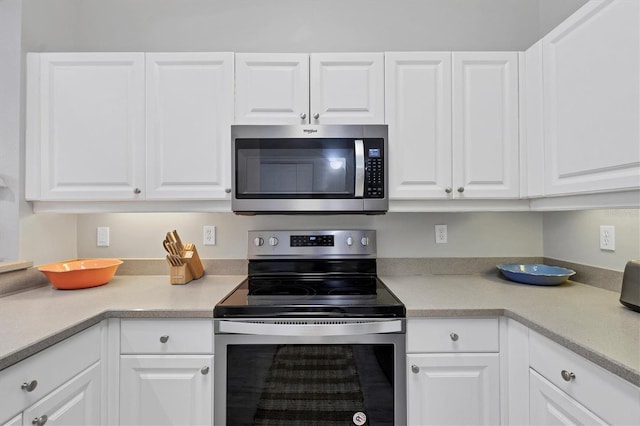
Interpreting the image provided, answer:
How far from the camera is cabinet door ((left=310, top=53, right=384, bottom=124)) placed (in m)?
1.63

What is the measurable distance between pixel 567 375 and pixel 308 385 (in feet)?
2.85

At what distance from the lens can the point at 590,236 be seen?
5.34ft

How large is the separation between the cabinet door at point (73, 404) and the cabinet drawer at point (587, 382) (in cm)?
161

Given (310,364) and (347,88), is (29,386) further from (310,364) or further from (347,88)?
(347,88)

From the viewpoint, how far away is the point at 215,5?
199 cm

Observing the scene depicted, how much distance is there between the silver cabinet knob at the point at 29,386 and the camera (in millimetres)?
945

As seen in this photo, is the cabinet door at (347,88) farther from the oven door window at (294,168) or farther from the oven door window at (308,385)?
the oven door window at (308,385)

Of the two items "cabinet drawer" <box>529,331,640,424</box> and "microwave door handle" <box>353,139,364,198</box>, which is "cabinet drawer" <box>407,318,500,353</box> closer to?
"cabinet drawer" <box>529,331,640,424</box>

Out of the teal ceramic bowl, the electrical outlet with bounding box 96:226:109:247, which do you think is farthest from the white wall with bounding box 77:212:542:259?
the teal ceramic bowl

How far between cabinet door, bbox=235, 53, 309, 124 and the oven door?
3.23 ft

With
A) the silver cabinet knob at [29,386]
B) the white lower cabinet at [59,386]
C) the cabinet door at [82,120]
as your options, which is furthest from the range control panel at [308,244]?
the silver cabinet knob at [29,386]

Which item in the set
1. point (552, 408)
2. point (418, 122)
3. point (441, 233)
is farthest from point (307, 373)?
point (418, 122)

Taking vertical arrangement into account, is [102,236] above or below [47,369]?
above

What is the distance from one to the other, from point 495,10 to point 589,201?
4.51 feet
